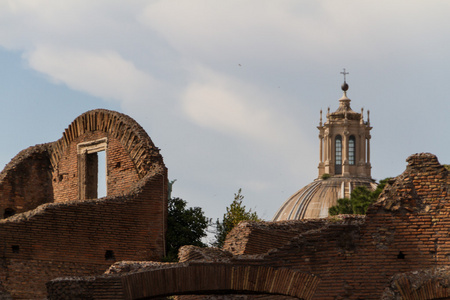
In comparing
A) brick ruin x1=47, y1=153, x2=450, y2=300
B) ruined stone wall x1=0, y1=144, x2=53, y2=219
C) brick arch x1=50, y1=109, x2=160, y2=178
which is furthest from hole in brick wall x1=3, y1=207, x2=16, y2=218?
brick ruin x1=47, y1=153, x2=450, y2=300

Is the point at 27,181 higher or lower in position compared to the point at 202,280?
higher

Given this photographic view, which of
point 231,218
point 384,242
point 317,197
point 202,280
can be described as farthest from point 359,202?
point 317,197

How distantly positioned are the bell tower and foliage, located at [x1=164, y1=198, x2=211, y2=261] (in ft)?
273

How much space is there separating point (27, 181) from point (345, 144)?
85161 millimetres

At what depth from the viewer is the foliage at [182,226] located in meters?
20.0

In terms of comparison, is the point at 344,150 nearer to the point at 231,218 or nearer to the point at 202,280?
the point at 231,218

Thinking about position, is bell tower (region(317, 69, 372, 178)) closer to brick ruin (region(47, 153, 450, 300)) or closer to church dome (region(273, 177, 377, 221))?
church dome (region(273, 177, 377, 221))

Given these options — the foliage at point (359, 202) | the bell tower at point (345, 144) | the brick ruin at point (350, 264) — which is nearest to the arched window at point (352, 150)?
the bell tower at point (345, 144)

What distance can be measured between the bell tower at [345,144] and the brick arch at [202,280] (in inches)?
3522

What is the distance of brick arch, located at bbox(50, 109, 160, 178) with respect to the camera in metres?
20.3

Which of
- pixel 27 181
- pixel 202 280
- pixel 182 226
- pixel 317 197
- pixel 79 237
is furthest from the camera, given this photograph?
pixel 317 197

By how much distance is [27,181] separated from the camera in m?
22.9

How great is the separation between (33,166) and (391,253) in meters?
10.6

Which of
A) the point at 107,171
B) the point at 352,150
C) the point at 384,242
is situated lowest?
the point at 384,242
